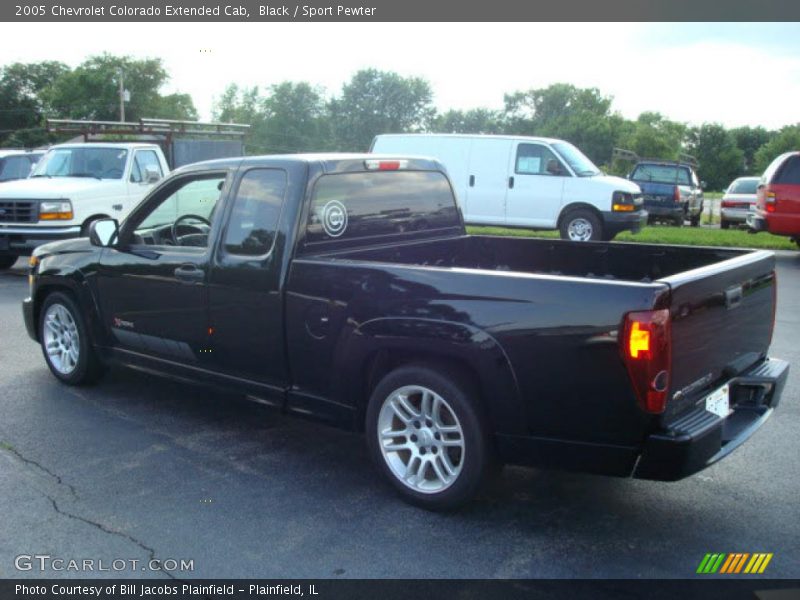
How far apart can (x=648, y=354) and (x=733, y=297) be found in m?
0.92

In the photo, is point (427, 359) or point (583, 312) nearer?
point (583, 312)

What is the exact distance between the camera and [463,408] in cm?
404

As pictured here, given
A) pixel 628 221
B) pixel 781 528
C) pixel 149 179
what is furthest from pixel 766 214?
pixel 781 528

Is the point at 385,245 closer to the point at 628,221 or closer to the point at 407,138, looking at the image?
the point at 628,221

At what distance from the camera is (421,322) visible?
4133 mm

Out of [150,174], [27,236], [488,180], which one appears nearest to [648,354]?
[27,236]

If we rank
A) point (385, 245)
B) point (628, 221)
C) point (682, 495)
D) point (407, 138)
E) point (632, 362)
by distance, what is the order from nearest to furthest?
point (632, 362) → point (682, 495) → point (385, 245) → point (628, 221) → point (407, 138)

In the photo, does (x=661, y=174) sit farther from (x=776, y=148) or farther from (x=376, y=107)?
(x=376, y=107)

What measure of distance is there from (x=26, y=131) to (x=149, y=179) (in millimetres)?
55735

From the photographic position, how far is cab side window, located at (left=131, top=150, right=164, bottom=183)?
1380cm

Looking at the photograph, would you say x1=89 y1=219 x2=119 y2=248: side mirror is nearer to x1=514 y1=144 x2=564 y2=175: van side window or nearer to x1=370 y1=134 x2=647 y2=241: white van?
x1=370 y1=134 x2=647 y2=241: white van

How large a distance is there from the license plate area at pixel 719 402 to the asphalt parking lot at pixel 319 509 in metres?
0.57

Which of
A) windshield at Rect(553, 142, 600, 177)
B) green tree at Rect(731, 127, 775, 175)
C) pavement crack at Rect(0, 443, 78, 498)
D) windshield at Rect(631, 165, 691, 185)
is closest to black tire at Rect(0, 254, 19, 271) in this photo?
pavement crack at Rect(0, 443, 78, 498)

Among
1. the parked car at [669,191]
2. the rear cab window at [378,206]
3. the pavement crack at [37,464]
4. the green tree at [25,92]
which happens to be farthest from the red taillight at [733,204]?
the green tree at [25,92]
